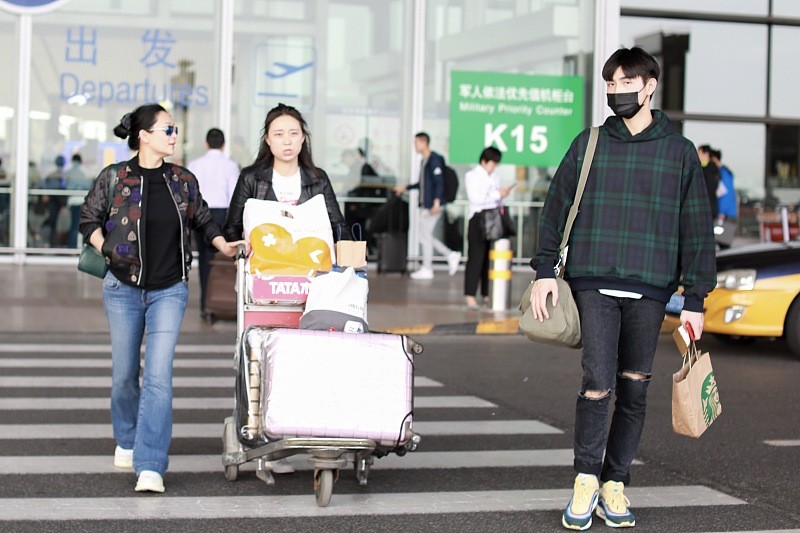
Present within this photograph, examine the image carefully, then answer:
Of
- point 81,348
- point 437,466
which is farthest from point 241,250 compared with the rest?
point 81,348

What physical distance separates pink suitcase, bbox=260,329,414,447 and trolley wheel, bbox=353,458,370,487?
Answer: 392mm

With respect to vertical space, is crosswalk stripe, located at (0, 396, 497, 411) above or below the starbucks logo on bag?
below

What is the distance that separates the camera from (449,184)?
775 inches

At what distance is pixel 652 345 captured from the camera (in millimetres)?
5672

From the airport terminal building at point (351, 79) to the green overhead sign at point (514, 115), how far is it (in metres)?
0.02

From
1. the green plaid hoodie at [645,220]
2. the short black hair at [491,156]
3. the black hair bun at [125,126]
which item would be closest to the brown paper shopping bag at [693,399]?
the green plaid hoodie at [645,220]

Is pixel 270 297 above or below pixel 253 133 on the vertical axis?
below

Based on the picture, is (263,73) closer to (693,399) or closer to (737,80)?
(737,80)

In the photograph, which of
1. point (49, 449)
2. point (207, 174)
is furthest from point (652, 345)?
point (207, 174)

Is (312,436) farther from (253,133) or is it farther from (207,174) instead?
(253,133)

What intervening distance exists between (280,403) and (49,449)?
2.14 metres

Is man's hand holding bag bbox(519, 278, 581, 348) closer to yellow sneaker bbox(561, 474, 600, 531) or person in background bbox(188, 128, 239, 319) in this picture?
yellow sneaker bbox(561, 474, 600, 531)

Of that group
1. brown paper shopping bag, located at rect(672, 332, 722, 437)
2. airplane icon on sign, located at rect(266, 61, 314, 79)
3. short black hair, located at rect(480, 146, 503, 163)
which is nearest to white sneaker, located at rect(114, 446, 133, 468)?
brown paper shopping bag, located at rect(672, 332, 722, 437)

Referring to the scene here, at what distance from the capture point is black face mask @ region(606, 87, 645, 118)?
18.0 ft
